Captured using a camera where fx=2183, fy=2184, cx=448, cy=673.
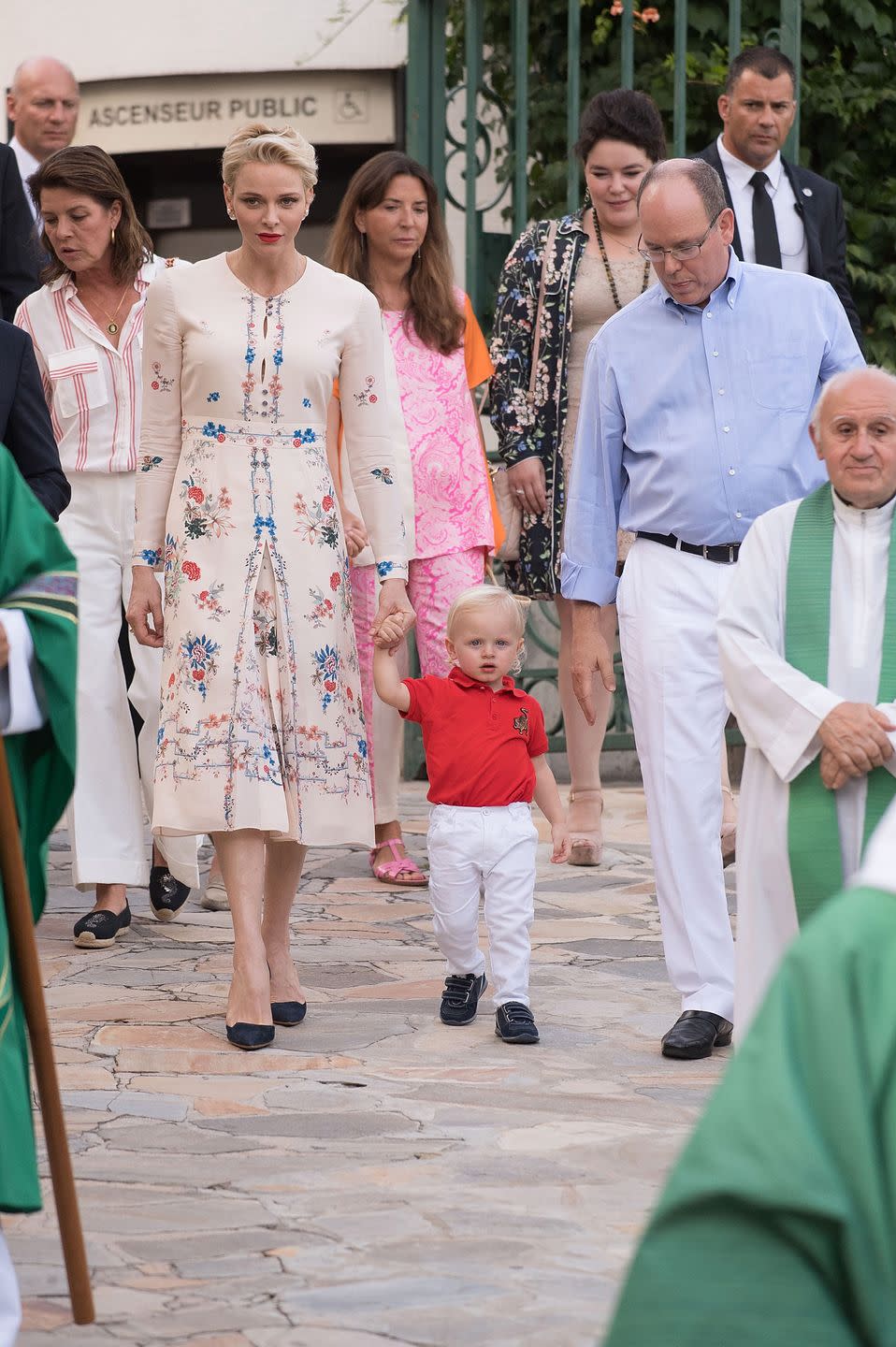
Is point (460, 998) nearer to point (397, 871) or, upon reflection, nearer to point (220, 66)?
point (397, 871)

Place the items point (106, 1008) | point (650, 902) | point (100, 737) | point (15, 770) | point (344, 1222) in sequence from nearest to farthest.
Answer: point (15, 770)
point (344, 1222)
point (106, 1008)
point (100, 737)
point (650, 902)

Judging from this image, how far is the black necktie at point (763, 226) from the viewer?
701 cm

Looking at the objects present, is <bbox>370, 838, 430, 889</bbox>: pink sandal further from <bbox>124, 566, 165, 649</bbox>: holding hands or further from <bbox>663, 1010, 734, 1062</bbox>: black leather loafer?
<bbox>663, 1010, 734, 1062</bbox>: black leather loafer

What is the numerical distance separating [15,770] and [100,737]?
2.95 meters

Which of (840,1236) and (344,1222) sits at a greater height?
(840,1236)

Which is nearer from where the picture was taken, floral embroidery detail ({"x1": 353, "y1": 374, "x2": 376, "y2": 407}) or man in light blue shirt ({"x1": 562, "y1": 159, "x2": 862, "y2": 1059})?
man in light blue shirt ({"x1": 562, "y1": 159, "x2": 862, "y2": 1059})

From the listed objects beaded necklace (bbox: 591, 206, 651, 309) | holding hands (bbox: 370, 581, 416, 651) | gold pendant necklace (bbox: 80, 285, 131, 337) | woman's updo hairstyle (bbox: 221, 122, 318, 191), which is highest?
woman's updo hairstyle (bbox: 221, 122, 318, 191)

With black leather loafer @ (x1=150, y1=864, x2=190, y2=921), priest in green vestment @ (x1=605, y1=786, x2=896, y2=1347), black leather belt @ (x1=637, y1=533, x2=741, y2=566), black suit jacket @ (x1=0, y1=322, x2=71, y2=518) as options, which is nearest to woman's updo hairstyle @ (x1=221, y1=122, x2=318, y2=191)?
black suit jacket @ (x1=0, y1=322, x2=71, y2=518)

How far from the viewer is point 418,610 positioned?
684 centimetres

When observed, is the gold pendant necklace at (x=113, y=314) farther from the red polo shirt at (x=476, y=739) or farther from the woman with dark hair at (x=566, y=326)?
the red polo shirt at (x=476, y=739)

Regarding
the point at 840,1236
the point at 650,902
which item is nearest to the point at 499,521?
the point at 650,902

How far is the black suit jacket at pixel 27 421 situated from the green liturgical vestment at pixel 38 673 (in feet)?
4.99

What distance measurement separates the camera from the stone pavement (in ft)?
10.7

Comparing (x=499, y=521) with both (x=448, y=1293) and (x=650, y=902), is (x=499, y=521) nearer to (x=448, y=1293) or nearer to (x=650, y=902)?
(x=650, y=902)
